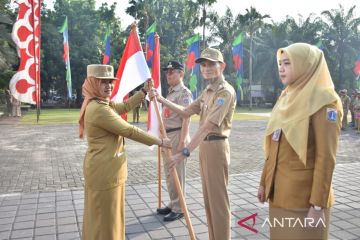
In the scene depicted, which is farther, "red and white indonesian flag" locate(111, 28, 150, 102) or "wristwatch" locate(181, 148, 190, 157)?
"red and white indonesian flag" locate(111, 28, 150, 102)

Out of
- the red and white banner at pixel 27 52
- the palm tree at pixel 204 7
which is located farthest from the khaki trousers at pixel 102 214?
the palm tree at pixel 204 7

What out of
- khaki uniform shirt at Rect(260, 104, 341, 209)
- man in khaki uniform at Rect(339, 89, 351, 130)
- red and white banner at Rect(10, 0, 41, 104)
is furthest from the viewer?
man in khaki uniform at Rect(339, 89, 351, 130)

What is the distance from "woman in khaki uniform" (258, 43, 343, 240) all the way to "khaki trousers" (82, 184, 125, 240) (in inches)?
59.5

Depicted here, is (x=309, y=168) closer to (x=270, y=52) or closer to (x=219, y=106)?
(x=219, y=106)

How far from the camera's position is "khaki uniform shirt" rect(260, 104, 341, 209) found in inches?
84.4

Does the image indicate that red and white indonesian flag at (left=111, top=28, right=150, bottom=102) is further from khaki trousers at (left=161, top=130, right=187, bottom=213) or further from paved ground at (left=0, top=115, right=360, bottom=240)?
paved ground at (left=0, top=115, right=360, bottom=240)

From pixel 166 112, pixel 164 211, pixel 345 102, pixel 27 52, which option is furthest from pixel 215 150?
pixel 345 102

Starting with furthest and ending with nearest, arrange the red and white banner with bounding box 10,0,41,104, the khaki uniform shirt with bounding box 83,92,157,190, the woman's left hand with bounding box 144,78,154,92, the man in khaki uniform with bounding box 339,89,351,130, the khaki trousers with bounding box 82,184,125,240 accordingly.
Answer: the man in khaki uniform with bounding box 339,89,351,130 < the red and white banner with bounding box 10,0,41,104 < the woman's left hand with bounding box 144,78,154,92 < the khaki trousers with bounding box 82,184,125,240 < the khaki uniform shirt with bounding box 83,92,157,190

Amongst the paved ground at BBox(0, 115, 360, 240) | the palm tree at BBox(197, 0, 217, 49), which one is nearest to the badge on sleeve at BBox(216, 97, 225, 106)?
the paved ground at BBox(0, 115, 360, 240)

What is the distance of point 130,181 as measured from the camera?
6.68 meters

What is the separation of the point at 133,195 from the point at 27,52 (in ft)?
11.0

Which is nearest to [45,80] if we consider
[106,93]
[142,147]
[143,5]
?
[143,5]

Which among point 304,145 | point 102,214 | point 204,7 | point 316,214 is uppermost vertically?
point 204,7

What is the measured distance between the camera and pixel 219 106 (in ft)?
11.0
